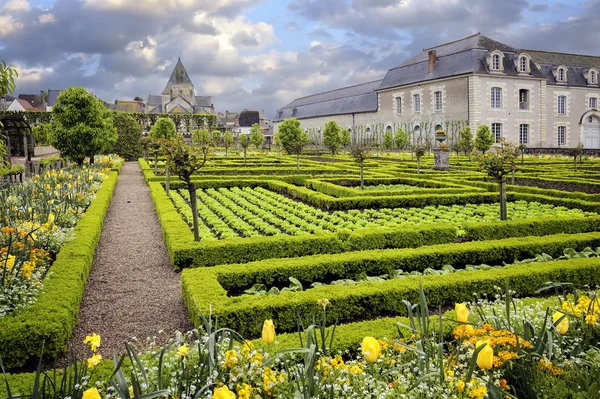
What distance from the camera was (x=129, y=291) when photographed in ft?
20.7

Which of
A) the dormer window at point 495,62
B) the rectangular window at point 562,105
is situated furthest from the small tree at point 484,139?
the rectangular window at point 562,105

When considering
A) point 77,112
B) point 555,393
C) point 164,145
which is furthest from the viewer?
point 77,112

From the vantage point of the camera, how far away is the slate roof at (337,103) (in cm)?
4438

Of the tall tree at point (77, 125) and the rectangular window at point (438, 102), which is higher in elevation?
the rectangular window at point (438, 102)

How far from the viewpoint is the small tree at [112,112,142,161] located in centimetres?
3341

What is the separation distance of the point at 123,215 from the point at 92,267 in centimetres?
435

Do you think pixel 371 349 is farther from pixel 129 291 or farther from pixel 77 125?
pixel 77 125

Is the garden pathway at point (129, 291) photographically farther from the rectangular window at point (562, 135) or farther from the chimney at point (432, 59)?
the rectangular window at point (562, 135)

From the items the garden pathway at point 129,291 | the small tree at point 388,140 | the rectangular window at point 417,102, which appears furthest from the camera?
the rectangular window at point 417,102

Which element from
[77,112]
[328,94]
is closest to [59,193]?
[77,112]

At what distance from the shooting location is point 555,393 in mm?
2512

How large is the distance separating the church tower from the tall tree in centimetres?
5726

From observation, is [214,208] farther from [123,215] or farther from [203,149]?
[203,149]

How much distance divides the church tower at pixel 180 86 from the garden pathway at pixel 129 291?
69.4 m
